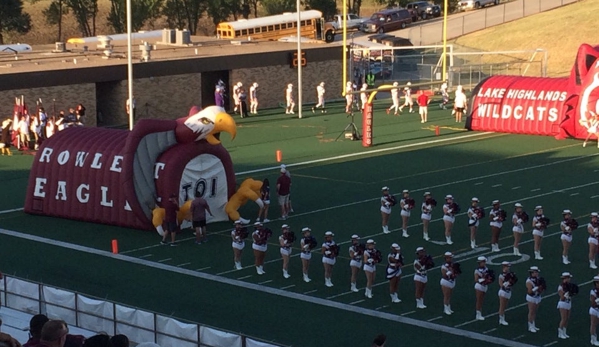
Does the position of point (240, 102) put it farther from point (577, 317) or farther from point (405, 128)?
point (577, 317)

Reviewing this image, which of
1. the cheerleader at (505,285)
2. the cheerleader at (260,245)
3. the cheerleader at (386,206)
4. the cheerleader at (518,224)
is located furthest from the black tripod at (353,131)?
the cheerleader at (505,285)

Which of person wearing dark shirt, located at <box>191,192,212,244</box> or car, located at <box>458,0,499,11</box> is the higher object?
car, located at <box>458,0,499,11</box>

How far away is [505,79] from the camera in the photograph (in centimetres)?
4181

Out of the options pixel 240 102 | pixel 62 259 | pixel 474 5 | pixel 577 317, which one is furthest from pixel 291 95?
pixel 474 5

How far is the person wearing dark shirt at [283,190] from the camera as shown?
27359mm

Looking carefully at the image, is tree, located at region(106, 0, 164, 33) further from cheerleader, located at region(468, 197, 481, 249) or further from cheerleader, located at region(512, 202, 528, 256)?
cheerleader, located at region(512, 202, 528, 256)

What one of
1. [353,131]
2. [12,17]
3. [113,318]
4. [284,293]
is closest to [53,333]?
[113,318]

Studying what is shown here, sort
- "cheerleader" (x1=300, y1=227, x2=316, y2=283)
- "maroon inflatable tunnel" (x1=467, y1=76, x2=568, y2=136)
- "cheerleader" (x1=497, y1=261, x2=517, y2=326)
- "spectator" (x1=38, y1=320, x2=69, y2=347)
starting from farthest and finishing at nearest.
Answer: "maroon inflatable tunnel" (x1=467, y1=76, x2=568, y2=136) < "cheerleader" (x1=300, y1=227, x2=316, y2=283) < "cheerleader" (x1=497, y1=261, x2=517, y2=326) < "spectator" (x1=38, y1=320, x2=69, y2=347)

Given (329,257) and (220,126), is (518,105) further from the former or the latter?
(329,257)

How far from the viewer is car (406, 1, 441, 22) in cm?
7756

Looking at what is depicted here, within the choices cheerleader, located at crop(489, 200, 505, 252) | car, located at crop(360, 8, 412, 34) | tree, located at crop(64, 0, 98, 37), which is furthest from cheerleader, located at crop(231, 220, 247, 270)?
car, located at crop(360, 8, 412, 34)

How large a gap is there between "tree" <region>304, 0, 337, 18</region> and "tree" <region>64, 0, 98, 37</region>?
1430 cm

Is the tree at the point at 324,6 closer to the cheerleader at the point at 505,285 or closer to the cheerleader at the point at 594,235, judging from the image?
the cheerleader at the point at 594,235

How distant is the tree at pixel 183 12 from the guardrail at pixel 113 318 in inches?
2211
